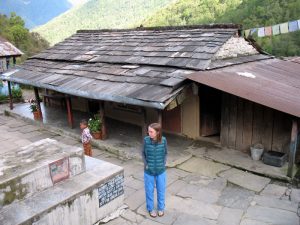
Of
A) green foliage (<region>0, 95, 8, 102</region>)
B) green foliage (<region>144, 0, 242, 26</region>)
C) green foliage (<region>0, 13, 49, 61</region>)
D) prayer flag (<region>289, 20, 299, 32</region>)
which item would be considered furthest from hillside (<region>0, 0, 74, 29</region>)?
prayer flag (<region>289, 20, 299, 32</region>)

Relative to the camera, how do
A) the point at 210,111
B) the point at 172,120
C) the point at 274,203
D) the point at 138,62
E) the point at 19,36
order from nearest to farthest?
the point at 274,203 < the point at 210,111 < the point at 138,62 < the point at 172,120 < the point at 19,36

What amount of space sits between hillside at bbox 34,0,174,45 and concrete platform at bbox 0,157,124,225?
252 feet

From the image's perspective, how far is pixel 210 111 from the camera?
32.8ft

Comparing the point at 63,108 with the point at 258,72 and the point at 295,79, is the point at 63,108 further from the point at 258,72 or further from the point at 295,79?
the point at 295,79

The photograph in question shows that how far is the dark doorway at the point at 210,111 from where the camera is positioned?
9.77 m

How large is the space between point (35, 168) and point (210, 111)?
613cm

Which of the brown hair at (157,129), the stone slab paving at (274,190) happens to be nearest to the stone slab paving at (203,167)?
the stone slab paving at (274,190)

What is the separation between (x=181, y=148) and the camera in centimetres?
938

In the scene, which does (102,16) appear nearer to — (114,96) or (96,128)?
(96,128)

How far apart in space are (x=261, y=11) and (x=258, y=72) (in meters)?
21.8

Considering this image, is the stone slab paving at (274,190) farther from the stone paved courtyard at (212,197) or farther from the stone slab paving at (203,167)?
the stone slab paving at (203,167)

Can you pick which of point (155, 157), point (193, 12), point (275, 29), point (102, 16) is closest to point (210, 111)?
point (155, 157)

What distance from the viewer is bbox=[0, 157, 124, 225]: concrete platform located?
4.82 m

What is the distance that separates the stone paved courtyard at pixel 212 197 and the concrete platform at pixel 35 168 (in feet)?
4.42
